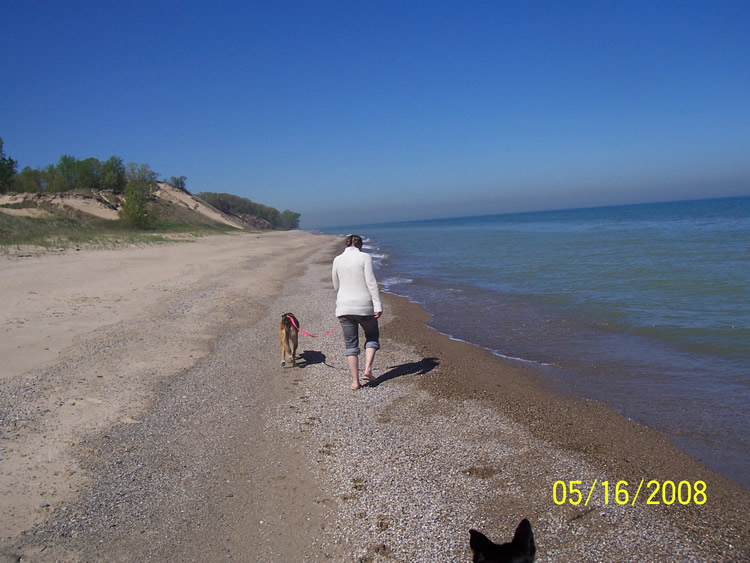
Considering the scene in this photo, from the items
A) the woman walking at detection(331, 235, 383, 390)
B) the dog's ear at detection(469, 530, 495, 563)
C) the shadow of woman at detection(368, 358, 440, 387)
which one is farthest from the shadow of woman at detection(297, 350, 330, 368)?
the dog's ear at detection(469, 530, 495, 563)

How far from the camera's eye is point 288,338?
754cm

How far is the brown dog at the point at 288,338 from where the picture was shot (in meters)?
7.44

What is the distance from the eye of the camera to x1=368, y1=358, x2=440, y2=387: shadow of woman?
698 centimetres

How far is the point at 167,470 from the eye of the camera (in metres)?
4.32

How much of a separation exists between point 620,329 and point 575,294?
14.1 ft

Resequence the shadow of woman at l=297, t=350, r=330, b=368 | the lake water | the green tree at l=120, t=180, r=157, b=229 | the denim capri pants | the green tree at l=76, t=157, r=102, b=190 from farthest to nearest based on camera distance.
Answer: the green tree at l=76, t=157, r=102, b=190 → the green tree at l=120, t=180, r=157, b=229 → the shadow of woman at l=297, t=350, r=330, b=368 → the denim capri pants → the lake water

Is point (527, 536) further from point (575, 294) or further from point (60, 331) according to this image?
point (575, 294)

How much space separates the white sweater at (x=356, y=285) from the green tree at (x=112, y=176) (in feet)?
192

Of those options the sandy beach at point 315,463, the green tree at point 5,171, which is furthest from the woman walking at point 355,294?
the green tree at point 5,171

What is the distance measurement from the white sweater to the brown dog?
1.45 m

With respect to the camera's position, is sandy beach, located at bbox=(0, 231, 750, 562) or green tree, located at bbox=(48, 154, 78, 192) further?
green tree, located at bbox=(48, 154, 78, 192)

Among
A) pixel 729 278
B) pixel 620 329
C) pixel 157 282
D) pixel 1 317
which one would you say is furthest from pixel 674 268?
pixel 1 317

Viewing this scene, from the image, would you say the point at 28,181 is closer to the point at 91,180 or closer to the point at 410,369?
the point at 91,180

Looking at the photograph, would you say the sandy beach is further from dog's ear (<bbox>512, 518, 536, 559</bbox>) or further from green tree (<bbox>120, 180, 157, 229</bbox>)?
green tree (<bbox>120, 180, 157, 229</bbox>)
